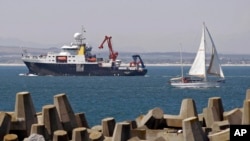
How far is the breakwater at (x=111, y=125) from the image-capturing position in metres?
10.7

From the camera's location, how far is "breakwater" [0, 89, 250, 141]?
10719 mm

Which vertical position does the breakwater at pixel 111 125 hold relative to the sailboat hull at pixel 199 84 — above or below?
above

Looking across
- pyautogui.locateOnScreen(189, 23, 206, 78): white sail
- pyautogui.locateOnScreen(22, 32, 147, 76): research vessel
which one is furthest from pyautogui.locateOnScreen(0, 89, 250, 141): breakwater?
pyautogui.locateOnScreen(22, 32, 147, 76): research vessel

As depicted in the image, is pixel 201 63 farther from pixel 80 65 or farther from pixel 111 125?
pixel 111 125

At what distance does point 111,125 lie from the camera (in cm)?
1248

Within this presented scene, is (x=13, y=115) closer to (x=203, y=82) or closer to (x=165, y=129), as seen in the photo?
(x=165, y=129)

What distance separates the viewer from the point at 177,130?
13.1 meters

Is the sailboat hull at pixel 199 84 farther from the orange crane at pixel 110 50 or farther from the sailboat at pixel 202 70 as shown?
the orange crane at pixel 110 50

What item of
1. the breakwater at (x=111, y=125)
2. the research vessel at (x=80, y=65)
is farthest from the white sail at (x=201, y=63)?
the breakwater at (x=111, y=125)

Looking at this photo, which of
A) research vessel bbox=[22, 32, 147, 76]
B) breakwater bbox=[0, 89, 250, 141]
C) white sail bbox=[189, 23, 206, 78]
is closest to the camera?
breakwater bbox=[0, 89, 250, 141]

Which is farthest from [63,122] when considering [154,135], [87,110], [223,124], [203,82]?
[203,82]

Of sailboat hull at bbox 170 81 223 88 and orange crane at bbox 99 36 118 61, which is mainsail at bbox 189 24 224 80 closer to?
sailboat hull at bbox 170 81 223 88

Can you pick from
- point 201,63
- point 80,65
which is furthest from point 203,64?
point 80,65

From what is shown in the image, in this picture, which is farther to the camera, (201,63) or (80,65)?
(80,65)
